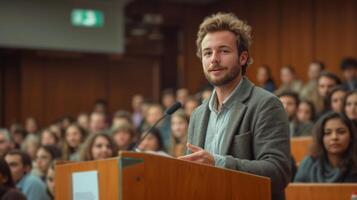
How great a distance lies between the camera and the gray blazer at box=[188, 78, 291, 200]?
1729 mm

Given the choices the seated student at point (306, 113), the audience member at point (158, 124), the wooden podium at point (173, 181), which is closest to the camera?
the wooden podium at point (173, 181)

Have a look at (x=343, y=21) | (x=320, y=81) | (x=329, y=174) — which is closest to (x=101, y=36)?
(x=343, y=21)

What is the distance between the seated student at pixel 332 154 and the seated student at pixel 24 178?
1.63 metres

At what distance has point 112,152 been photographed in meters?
3.96

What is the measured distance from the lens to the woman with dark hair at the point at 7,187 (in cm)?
296

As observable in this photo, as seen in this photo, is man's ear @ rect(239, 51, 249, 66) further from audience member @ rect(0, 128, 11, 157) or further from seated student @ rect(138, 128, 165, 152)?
audience member @ rect(0, 128, 11, 157)

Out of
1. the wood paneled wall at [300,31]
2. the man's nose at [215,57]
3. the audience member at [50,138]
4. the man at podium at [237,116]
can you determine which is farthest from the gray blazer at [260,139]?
the wood paneled wall at [300,31]

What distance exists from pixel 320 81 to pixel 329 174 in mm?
2031

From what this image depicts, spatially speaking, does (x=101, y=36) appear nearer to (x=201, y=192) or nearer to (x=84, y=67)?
(x=84, y=67)

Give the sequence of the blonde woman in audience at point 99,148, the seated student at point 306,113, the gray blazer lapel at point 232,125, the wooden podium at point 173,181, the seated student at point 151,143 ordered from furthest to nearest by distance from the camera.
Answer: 1. the seated student at point 306,113
2. the seated student at point 151,143
3. the blonde woman in audience at point 99,148
4. the gray blazer lapel at point 232,125
5. the wooden podium at point 173,181

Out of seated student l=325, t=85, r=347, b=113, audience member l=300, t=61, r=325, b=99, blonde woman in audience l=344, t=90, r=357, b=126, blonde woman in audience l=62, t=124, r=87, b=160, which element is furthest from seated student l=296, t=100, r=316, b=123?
blonde woman in audience l=62, t=124, r=87, b=160

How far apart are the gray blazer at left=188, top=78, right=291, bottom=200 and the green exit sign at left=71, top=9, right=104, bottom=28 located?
6.17 m

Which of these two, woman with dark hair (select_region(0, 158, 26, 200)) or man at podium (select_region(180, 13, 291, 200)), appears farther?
woman with dark hair (select_region(0, 158, 26, 200))

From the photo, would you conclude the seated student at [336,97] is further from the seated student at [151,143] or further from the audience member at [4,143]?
the audience member at [4,143]
